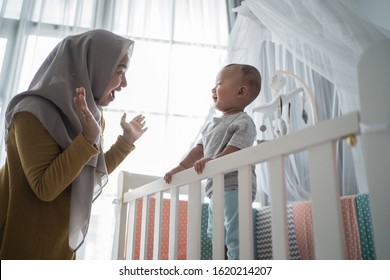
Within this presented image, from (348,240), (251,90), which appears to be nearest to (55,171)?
(251,90)

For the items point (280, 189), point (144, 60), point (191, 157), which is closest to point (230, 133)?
point (191, 157)

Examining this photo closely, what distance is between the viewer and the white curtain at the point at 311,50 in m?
1.36

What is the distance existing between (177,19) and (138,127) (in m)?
1.58

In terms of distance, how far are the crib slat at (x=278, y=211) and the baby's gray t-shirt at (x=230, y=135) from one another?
13.4 inches

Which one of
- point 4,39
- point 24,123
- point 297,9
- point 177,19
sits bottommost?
point 24,123

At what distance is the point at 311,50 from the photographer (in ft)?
5.36

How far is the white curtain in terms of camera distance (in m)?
1.36

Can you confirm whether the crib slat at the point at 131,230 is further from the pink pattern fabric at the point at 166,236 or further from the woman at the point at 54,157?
the woman at the point at 54,157

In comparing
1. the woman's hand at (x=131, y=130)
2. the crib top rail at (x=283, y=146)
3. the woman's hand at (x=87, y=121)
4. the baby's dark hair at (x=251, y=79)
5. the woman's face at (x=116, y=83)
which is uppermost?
the baby's dark hair at (x=251, y=79)

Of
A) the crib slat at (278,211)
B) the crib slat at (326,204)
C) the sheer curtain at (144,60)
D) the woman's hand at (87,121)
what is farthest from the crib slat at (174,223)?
the sheer curtain at (144,60)

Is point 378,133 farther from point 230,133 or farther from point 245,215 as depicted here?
point 230,133

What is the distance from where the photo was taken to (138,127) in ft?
4.34

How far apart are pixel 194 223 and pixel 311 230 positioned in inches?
25.2

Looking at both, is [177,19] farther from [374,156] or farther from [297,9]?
[374,156]
